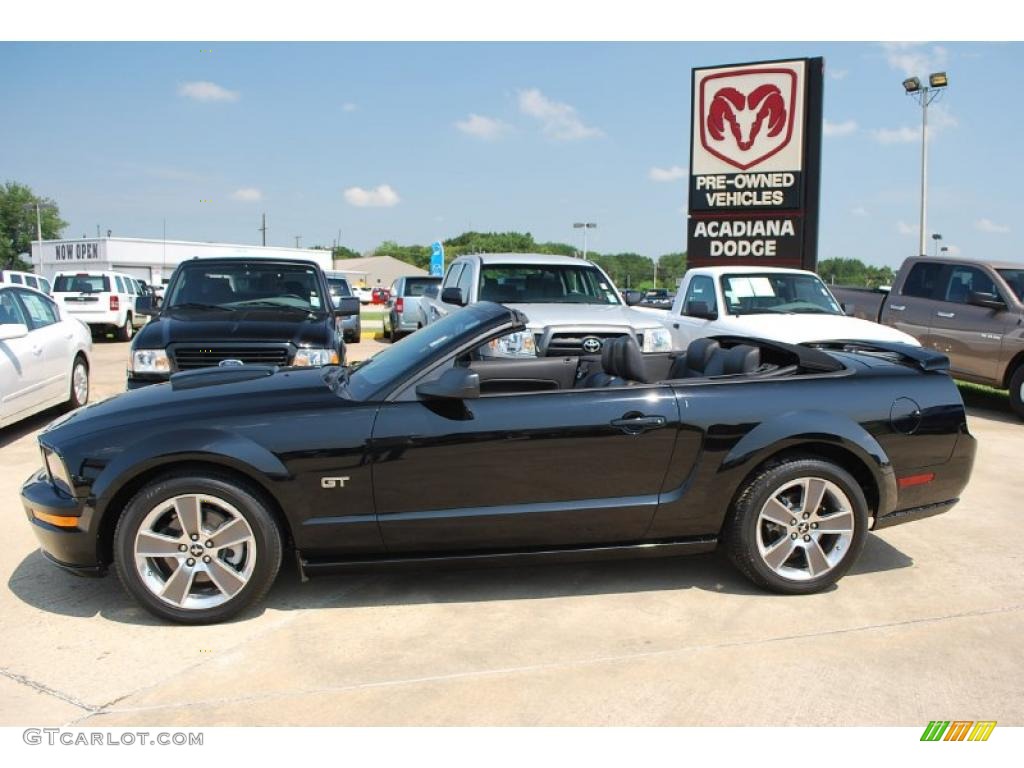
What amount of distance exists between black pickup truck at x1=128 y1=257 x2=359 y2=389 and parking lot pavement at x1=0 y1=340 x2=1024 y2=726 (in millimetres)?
2419

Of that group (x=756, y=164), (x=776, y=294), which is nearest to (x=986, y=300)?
(x=776, y=294)

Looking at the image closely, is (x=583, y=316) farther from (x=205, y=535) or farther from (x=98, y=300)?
(x=98, y=300)

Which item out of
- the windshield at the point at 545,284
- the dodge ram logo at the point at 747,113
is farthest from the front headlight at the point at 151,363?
the dodge ram logo at the point at 747,113

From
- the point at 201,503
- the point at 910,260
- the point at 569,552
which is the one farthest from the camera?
the point at 910,260

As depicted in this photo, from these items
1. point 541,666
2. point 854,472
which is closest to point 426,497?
point 541,666

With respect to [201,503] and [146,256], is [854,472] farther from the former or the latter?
[146,256]

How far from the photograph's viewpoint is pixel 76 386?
901 centimetres

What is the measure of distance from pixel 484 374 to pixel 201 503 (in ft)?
5.53

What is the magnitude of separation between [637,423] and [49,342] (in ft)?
22.4

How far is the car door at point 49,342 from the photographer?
8070 millimetres

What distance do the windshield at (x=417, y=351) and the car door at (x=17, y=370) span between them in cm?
437

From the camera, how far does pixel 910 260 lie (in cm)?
1104

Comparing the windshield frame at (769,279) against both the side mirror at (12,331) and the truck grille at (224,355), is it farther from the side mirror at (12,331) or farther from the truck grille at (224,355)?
the side mirror at (12,331)

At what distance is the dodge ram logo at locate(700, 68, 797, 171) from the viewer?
1427cm
